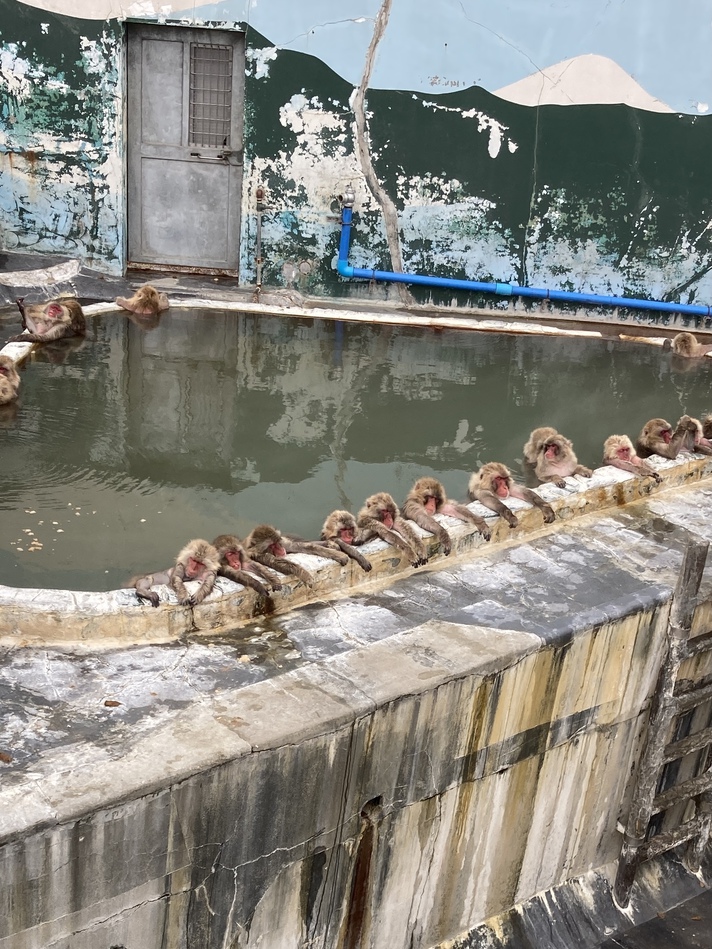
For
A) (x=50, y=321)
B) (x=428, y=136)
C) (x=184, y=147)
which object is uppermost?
(x=428, y=136)

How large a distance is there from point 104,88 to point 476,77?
185 inches

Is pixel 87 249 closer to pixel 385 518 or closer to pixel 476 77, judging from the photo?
pixel 476 77

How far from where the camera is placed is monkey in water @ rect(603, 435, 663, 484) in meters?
7.80

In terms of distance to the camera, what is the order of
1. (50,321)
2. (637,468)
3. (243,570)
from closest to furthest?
(243,570)
(637,468)
(50,321)

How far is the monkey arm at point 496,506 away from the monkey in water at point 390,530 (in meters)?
0.65

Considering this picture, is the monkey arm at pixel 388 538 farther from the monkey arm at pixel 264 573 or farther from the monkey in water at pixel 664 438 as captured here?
the monkey in water at pixel 664 438

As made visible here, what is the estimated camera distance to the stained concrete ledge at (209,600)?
511 centimetres

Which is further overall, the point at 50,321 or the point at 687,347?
the point at 687,347

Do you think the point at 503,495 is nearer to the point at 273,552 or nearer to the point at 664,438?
the point at 273,552

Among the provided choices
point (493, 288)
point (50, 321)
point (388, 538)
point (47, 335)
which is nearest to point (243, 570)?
point (388, 538)

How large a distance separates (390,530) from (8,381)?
4.30m

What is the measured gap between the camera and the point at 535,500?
276 inches

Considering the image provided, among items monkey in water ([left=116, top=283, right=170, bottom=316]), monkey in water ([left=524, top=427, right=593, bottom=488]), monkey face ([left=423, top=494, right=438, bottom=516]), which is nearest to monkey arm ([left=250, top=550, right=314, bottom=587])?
monkey face ([left=423, top=494, right=438, bottom=516])

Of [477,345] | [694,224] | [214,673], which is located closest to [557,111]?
[694,224]
